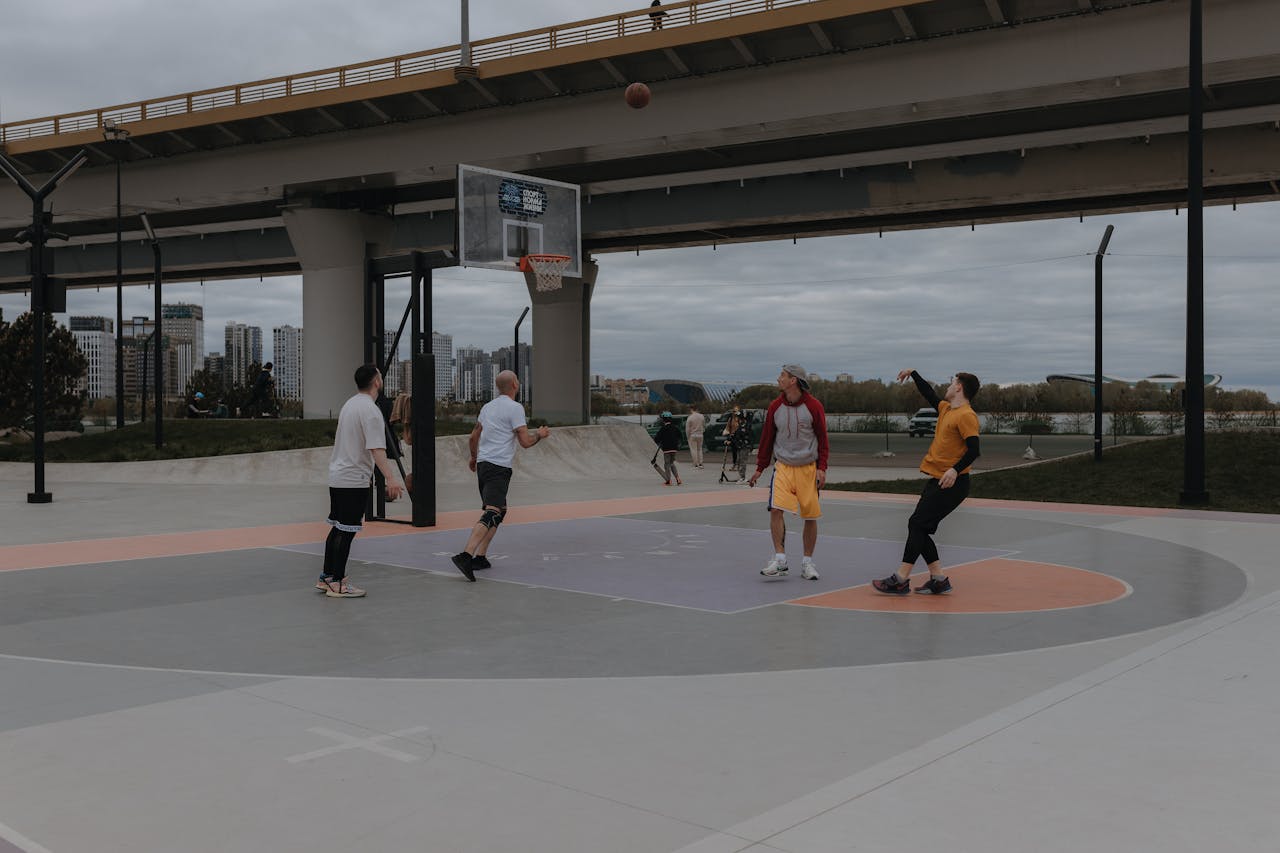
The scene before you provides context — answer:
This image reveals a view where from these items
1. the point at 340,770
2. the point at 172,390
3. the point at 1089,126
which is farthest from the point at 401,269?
the point at 172,390

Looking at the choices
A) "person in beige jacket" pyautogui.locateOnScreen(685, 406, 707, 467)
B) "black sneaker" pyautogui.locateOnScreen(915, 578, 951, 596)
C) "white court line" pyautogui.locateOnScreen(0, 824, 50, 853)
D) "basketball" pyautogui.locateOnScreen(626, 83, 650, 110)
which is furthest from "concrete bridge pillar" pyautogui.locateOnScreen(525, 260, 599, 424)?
"white court line" pyautogui.locateOnScreen(0, 824, 50, 853)

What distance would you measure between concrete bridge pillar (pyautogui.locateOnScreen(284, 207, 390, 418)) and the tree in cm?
850

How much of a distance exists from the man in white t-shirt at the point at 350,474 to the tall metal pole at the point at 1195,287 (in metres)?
13.9

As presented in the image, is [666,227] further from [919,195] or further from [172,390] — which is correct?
[172,390]

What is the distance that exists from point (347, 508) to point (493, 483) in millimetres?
1642

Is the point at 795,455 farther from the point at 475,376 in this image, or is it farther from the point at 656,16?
the point at 475,376

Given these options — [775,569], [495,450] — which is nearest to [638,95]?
[495,450]

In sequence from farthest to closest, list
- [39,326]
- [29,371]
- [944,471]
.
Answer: [29,371], [39,326], [944,471]

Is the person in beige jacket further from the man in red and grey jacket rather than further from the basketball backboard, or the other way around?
the man in red and grey jacket

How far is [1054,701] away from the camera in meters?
5.49

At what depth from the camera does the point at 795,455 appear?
9.69m

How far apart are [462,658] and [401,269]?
9464 mm

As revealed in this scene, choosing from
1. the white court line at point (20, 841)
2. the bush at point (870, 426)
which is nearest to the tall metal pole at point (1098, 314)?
the white court line at point (20, 841)

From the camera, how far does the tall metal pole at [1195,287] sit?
56.5 feet
